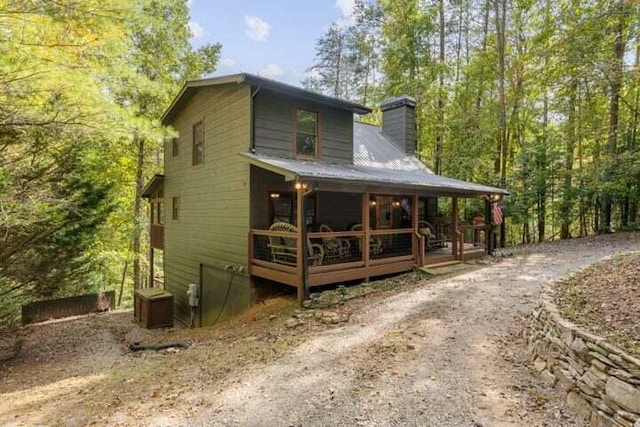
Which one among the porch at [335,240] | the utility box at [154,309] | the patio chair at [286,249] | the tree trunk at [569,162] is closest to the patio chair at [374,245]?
the porch at [335,240]

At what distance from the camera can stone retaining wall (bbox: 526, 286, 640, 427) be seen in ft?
9.41

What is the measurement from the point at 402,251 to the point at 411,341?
5.89 meters

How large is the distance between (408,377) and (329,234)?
4.02 m

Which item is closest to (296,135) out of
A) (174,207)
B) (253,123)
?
(253,123)

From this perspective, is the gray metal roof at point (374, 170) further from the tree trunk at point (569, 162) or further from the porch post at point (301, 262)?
the tree trunk at point (569, 162)

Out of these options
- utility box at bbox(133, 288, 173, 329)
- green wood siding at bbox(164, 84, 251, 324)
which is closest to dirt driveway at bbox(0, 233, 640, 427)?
green wood siding at bbox(164, 84, 251, 324)

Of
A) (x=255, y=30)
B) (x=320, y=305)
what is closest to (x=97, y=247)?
(x=320, y=305)

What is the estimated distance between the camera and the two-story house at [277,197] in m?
8.05

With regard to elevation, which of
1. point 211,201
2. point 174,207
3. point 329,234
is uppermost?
point 211,201

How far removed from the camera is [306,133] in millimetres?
9914

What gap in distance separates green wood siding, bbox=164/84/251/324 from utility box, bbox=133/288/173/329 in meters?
0.73

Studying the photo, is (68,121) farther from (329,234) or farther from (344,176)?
(329,234)

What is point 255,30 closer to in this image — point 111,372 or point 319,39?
point 319,39

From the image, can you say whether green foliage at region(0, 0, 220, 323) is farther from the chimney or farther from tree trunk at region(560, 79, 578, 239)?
tree trunk at region(560, 79, 578, 239)
